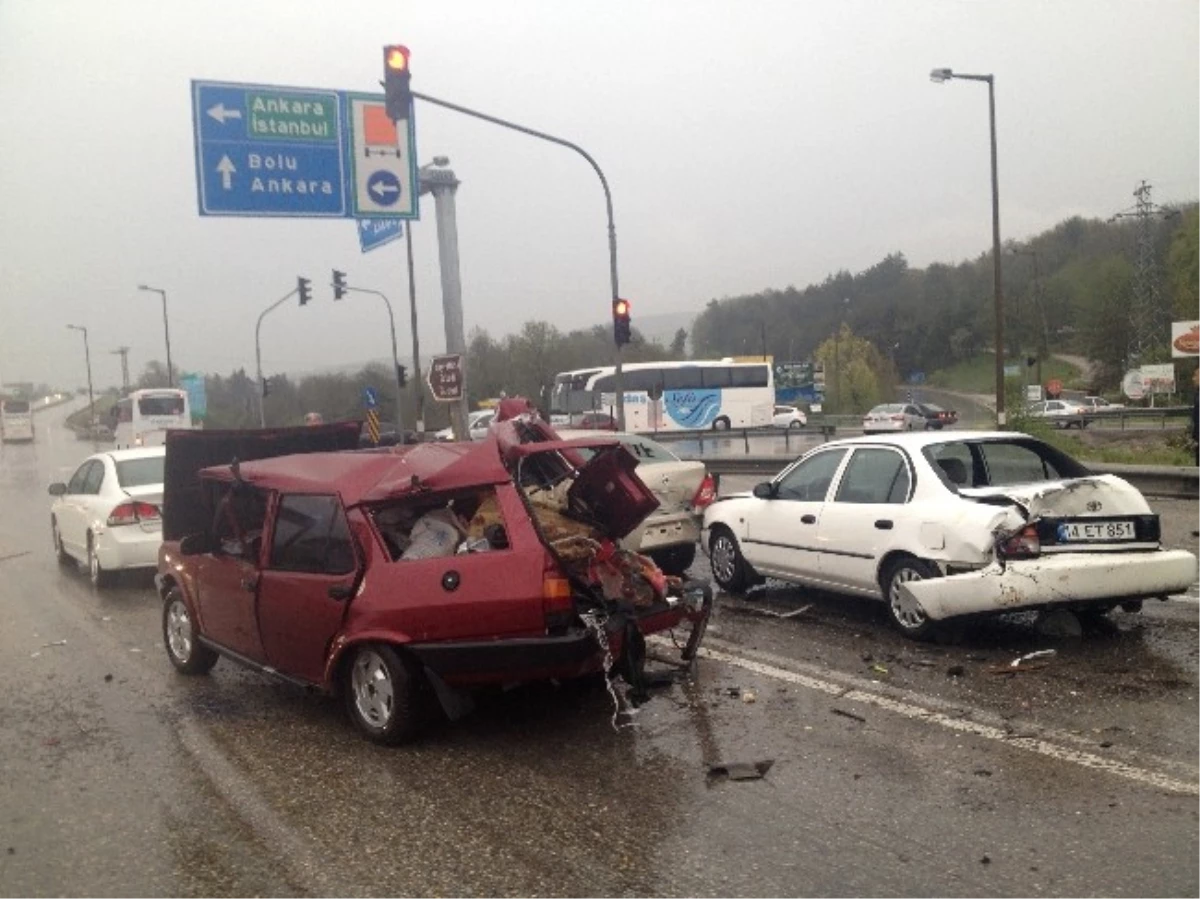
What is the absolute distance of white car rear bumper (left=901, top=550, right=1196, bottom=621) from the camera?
6.72 m

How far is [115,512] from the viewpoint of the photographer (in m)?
11.5

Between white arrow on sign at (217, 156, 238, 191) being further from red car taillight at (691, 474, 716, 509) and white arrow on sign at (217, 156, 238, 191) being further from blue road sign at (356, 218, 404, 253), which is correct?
red car taillight at (691, 474, 716, 509)

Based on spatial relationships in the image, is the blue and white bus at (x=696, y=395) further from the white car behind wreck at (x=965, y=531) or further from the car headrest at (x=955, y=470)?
the car headrest at (x=955, y=470)

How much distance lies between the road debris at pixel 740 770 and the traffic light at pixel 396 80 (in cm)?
1107

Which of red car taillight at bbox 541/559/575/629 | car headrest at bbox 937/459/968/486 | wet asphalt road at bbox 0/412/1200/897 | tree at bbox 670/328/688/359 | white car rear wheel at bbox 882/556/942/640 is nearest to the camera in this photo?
wet asphalt road at bbox 0/412/1200/897

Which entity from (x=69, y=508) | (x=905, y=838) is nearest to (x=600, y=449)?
(x=905, y=838)

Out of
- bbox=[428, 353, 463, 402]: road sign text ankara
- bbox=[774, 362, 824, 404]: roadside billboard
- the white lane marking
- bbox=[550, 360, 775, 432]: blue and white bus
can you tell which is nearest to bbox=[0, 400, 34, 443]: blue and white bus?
bbox=[550, 360, 775, 432]: blue and white bus

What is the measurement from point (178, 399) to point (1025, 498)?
143 feet

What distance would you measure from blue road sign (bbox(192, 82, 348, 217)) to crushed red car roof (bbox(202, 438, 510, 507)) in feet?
38.2

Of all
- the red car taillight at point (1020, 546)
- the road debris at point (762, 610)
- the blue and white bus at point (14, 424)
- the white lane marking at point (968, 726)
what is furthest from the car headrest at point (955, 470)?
the blue and white bus at point (14, 424)

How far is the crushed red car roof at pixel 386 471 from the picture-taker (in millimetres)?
5625

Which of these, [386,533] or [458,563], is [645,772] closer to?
[458,563]

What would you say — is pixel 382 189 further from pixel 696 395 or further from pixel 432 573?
pixel 696 395

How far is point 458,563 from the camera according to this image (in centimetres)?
542
